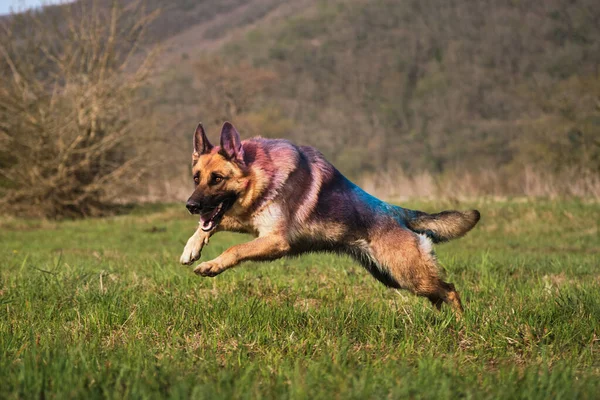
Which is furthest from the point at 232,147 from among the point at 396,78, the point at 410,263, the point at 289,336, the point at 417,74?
the point at 417,74

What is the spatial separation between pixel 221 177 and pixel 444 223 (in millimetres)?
2046

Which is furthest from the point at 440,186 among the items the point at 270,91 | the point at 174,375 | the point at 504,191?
the point at 270,91

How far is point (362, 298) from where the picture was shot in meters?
5.57

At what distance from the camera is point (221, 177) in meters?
4.68

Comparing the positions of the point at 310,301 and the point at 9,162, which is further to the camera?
the point at 9,162

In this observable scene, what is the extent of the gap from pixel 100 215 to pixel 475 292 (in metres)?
17.5

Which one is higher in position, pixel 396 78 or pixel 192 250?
pixel 192 250

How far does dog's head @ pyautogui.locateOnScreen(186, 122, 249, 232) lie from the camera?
462 centimetres

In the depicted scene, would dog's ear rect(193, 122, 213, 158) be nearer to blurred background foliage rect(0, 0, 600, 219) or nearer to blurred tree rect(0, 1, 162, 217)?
blurred tree rect(0, 1, 162, 217)

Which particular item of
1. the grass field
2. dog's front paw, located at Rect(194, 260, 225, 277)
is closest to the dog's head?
dog's front paw, located at Rect(194, 260, 225, 277)

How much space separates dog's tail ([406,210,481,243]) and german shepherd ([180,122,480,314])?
0.77ft

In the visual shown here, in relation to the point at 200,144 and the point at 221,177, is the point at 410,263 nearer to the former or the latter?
the point at 221,177

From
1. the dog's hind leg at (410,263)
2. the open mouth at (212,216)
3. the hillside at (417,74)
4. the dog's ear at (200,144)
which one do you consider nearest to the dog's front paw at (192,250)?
the open mouth at (212,216)

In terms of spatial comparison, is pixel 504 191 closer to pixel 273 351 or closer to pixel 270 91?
pixel 273 351
